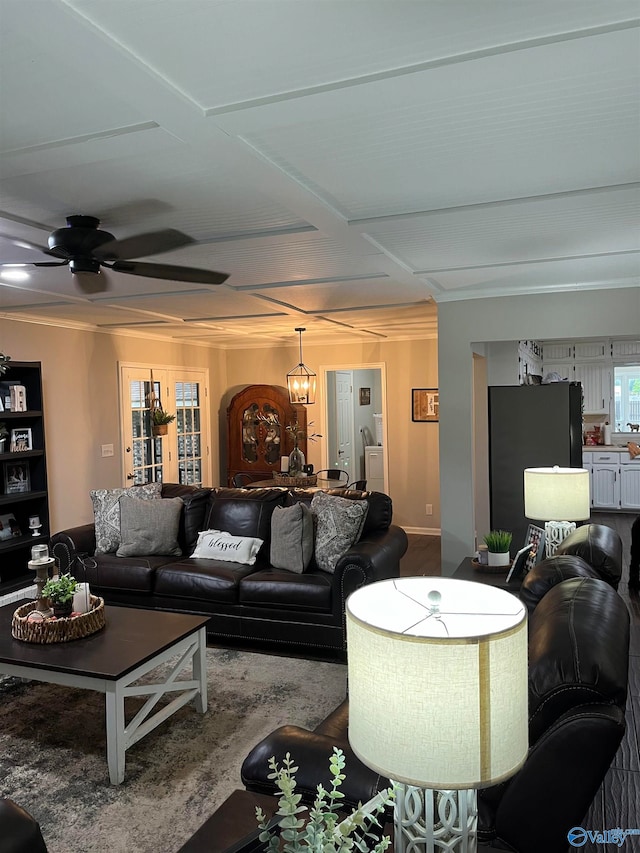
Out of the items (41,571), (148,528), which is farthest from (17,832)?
(148,528)

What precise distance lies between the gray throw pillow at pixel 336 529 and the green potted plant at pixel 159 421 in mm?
3688

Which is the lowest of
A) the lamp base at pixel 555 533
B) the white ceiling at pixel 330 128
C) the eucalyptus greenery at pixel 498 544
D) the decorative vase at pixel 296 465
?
the eucalyptus greenery at pixel 498 544

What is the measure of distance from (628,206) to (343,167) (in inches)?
55.5

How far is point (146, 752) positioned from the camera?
10.1 feet

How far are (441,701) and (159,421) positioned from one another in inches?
274

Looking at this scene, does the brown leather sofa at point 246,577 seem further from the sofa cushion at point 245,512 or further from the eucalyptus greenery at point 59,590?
the eucalyptus greenery at point 59,590

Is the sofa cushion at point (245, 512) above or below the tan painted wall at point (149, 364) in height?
below

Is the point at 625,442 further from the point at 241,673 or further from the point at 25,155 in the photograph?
the point at 25,155

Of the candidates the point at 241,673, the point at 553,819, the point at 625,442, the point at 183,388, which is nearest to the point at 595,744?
the point at 553,819

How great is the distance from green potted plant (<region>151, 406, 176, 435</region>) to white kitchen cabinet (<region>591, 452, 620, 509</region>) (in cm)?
574

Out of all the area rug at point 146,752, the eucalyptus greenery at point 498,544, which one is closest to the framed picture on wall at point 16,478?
the area rug at point 146,752

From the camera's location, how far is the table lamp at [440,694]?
109cm

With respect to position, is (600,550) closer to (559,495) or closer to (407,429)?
(559,495)

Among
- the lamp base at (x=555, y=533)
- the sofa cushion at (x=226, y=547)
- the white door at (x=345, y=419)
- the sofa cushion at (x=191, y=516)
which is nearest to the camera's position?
the lamp base at (x=555, y=533)
